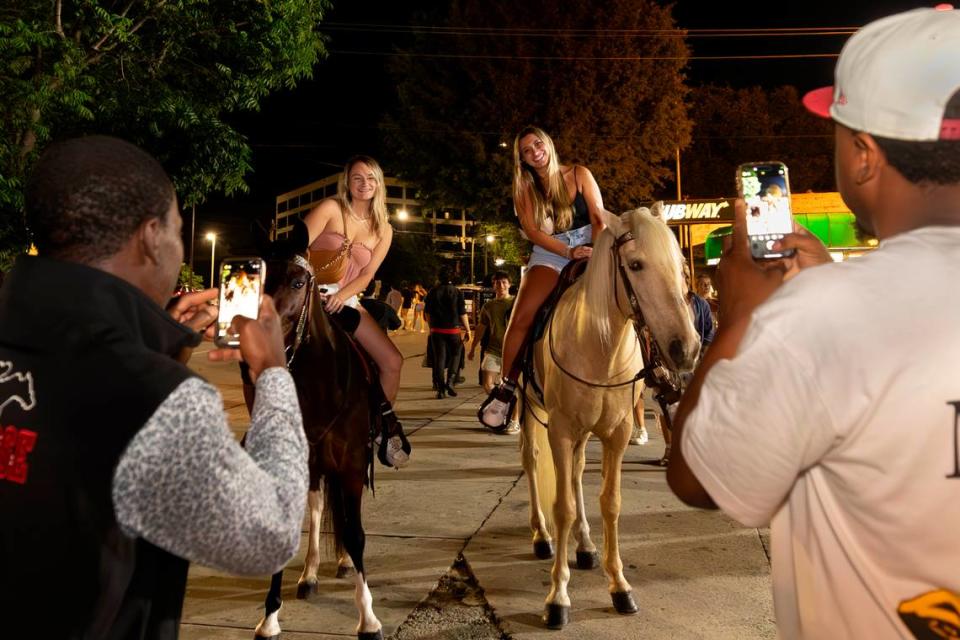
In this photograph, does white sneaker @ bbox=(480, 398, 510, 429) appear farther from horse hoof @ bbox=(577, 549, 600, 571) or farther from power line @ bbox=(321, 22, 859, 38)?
power line @ bbox=(321, 22, 859, 38)

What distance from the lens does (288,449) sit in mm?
1449

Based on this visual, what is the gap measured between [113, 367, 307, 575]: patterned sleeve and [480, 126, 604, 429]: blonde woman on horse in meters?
4.28

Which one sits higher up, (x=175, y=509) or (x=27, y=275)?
(x=27, y=275)

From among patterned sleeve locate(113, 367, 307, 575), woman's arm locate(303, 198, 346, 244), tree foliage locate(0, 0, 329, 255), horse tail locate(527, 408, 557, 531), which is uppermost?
tree foliage locate(0, 0, 329, 255)

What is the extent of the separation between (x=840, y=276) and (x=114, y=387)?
1230mm

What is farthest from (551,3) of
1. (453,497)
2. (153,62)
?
(453,497)

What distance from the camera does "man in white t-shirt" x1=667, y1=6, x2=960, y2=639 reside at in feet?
3.81

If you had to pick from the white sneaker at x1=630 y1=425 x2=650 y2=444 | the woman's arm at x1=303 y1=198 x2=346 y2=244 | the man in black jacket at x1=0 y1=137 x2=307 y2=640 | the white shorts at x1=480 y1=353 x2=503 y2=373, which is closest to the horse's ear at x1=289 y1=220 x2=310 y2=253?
the woman's arm at x1=303 y1=198 x2=346 y2=244

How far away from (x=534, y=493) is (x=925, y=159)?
4.69m

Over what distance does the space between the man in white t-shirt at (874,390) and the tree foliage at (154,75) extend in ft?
28.0

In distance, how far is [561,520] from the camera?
4660 millimetres

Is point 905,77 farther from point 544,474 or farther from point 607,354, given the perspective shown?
point 544,474

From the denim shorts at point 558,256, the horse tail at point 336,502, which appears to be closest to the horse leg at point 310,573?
the horse tail at point 336,502

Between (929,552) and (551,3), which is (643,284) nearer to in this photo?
(929,552)
